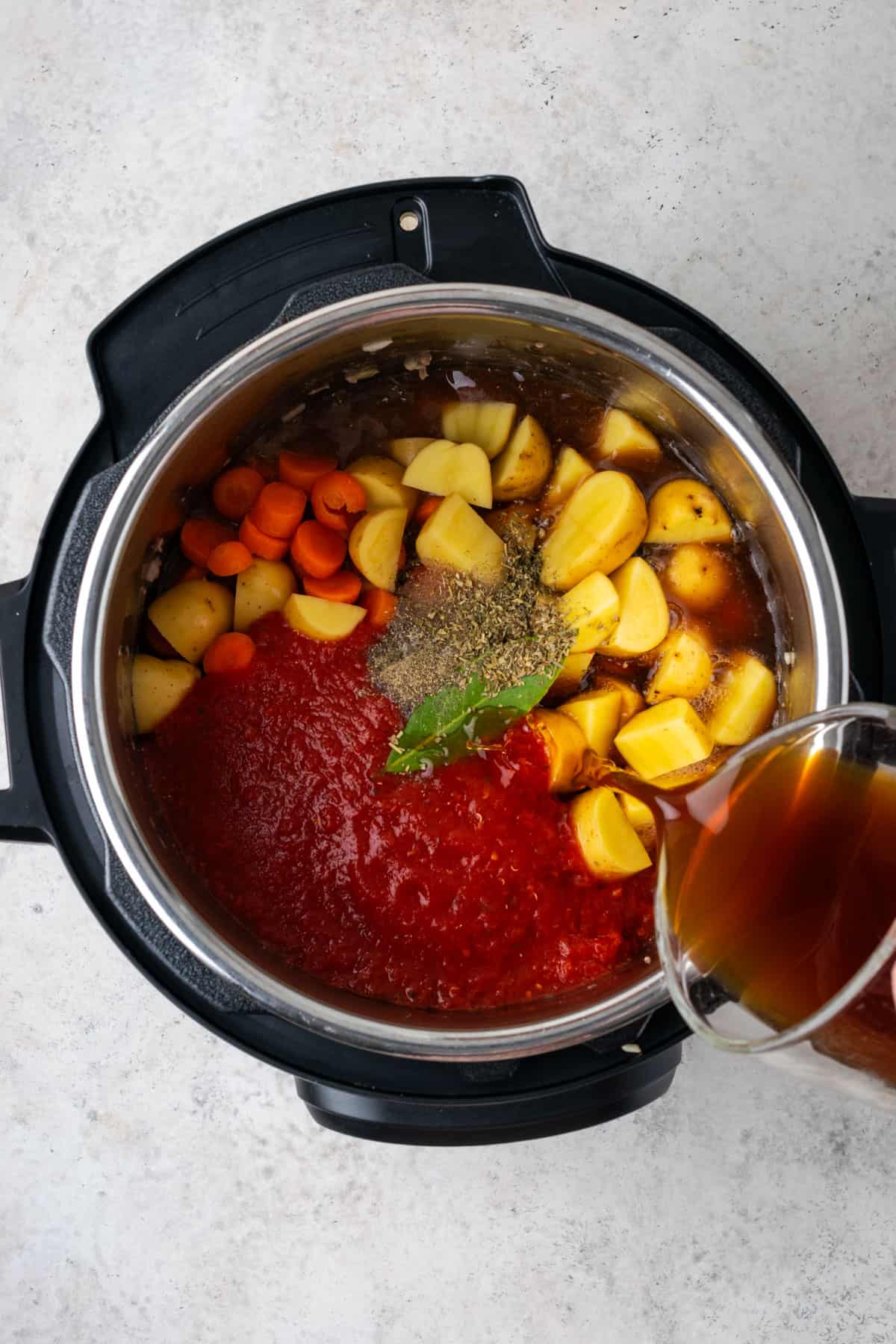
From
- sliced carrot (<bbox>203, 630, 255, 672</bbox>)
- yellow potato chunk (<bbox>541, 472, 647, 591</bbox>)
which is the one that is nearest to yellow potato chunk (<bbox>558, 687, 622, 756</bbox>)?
yellow potato chunk (<bbox>541, 472, 647, 591</bbox>)

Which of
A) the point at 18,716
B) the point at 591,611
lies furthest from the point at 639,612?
the point at 18,716

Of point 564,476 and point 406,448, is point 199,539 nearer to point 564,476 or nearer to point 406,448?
point 406,448

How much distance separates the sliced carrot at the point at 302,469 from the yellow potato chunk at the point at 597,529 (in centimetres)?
24

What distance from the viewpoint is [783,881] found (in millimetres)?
783

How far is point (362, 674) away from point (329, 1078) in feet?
1.28

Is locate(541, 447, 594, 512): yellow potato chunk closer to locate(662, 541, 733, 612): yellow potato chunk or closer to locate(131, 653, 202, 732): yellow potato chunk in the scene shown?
locate(662, 541, 733, 612): yellow potato chunk

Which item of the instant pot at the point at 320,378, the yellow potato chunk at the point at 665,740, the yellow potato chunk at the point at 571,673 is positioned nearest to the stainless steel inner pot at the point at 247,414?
the instant pot at the point at 320,378

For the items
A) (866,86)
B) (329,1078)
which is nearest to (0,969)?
(329,1078)

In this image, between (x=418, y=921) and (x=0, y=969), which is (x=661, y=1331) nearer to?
(x=418, y=921)

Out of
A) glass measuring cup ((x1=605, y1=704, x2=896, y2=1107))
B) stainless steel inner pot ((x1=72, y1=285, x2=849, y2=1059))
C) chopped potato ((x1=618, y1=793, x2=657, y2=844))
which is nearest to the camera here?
glass measuring cup ((x1=605, y1=704, x2=896, y2=1107))

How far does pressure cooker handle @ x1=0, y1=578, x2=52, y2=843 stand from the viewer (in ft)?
3.45

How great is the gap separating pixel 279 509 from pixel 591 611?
0.33m

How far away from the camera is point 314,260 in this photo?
41.5 inches

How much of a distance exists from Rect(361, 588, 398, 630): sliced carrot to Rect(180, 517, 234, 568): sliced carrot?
167mm
